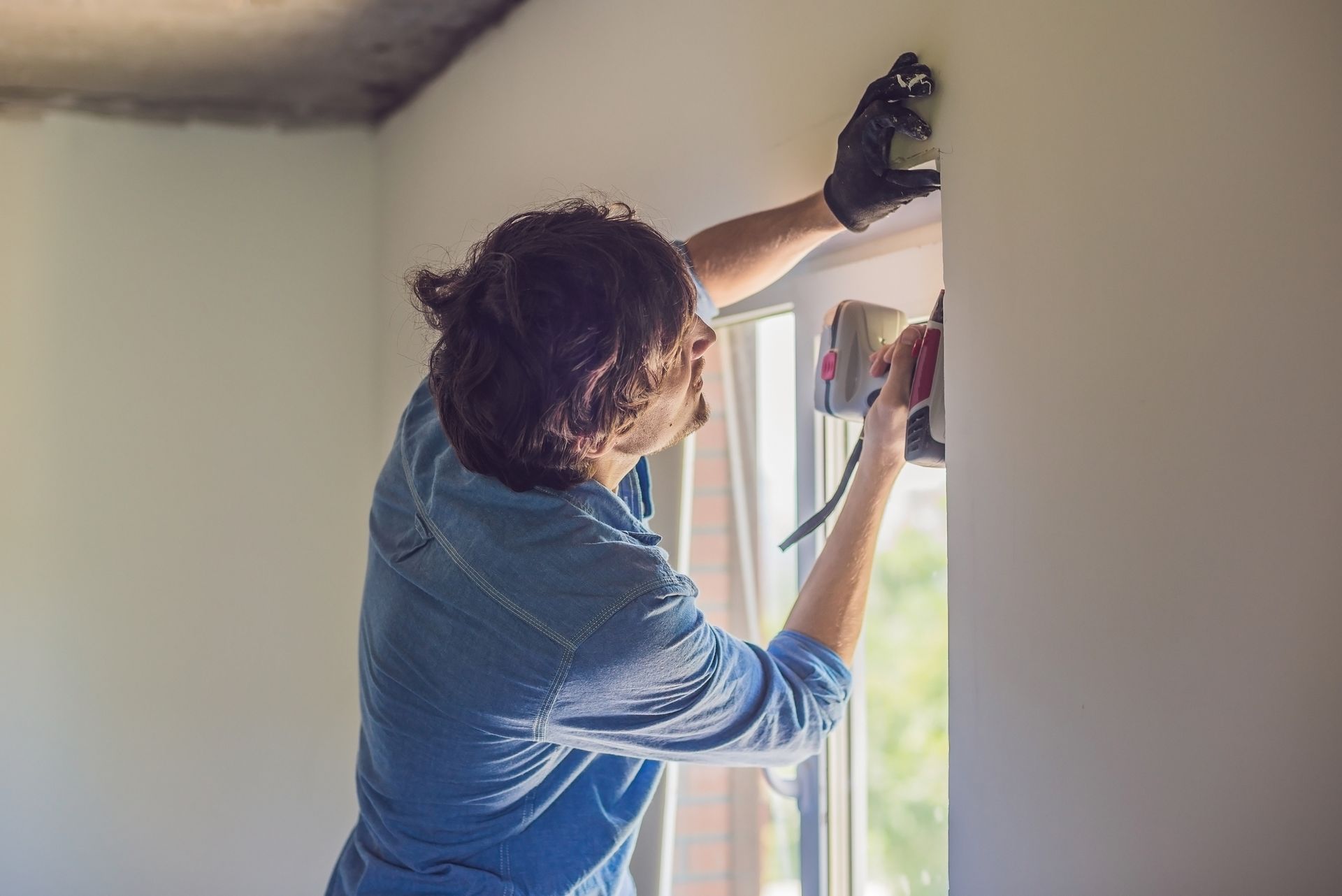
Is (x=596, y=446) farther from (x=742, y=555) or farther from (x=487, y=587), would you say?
(x=742, y=555)

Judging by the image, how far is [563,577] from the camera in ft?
3.24

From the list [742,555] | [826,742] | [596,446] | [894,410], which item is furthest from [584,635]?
[742,555]

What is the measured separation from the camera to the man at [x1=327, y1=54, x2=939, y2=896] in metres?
0.99

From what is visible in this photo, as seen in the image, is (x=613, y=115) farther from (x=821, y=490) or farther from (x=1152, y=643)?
(x=1152, y=643)

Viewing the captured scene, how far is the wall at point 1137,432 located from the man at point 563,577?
0.46 feet

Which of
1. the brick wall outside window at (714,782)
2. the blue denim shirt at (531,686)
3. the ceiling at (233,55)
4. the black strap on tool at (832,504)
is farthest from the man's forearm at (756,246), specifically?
the ceiling at (233,55)

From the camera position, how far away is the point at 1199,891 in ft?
2.53

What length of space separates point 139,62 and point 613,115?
1398mm

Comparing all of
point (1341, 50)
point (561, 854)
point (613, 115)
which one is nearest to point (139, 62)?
point (613, 115)

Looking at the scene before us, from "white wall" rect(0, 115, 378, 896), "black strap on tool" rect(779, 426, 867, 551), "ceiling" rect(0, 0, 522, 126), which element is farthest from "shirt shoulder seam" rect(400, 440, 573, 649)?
"white wall" rect(0, 115, 378, 896)

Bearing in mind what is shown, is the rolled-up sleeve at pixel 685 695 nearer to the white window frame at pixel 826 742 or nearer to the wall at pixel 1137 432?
the wall at pixel 1137 432

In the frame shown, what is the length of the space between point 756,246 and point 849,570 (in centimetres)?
42

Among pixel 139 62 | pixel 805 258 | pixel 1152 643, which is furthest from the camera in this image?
pixel 139 62

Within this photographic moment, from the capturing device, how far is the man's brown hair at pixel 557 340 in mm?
996
